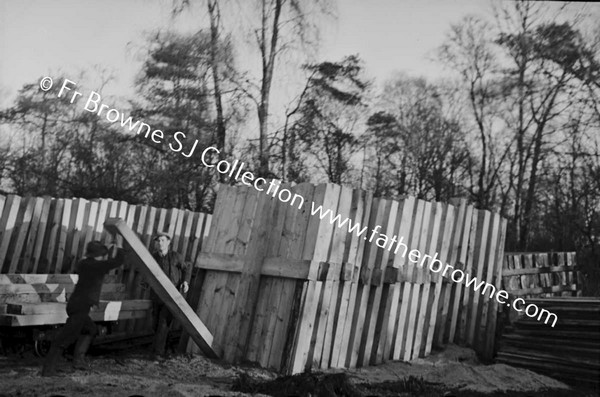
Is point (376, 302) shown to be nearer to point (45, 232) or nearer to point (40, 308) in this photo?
point (40, 308)

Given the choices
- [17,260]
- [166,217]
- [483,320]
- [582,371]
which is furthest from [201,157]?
[582,371]

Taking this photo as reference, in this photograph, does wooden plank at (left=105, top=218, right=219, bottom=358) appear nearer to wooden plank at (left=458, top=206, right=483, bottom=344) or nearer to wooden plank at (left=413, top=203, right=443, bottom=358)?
wooden plank at (left=413, top=203, right=443, bottom=358)

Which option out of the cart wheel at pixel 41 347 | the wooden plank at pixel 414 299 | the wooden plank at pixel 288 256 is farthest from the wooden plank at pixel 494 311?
the cart wheel at pixel 41 347

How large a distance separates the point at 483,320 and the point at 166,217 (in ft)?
13.2

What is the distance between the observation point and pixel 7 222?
7164 millimetres

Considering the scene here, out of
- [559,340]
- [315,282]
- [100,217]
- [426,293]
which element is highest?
[100,217]

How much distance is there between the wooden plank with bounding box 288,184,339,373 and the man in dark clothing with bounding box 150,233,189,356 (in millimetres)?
1347

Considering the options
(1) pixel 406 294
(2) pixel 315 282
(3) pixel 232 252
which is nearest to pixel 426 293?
(1) pixel 406 294

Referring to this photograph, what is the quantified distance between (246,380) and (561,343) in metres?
3.45

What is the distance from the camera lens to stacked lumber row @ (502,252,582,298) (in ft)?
25.8

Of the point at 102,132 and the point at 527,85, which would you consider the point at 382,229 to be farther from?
the point at 527,85

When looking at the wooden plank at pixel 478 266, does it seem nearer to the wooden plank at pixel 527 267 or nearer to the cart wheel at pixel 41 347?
the wooden plank at pixel 527 267

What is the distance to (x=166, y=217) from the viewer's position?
802cm

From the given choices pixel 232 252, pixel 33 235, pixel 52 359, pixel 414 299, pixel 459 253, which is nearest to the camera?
pixel 52 359
